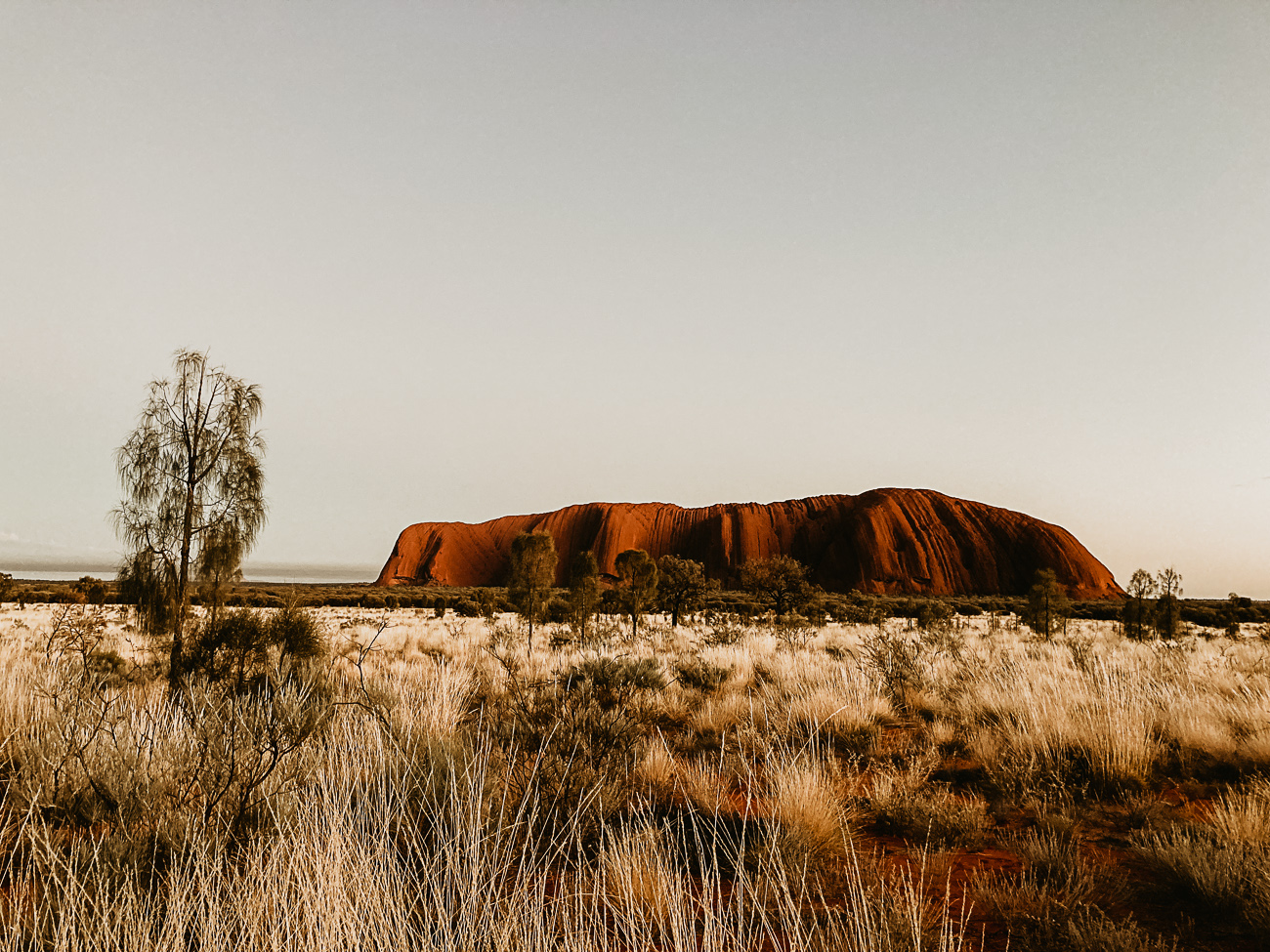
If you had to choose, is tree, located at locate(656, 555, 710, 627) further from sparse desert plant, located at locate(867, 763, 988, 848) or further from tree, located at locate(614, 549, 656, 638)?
sparse desert plant, located at locate(867, 763, 988, 848)

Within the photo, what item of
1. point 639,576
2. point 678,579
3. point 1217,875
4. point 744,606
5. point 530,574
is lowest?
point 744,606

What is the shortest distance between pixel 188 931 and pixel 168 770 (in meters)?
1.33

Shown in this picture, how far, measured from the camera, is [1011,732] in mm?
6078

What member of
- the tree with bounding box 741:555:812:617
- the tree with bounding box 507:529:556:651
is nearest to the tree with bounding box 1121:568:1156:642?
the tree with bounding box 741:555:812:617

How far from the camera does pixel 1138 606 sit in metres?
21.6

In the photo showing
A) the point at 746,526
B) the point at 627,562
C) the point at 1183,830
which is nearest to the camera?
the point at 1183,830

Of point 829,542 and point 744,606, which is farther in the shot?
point 829,542

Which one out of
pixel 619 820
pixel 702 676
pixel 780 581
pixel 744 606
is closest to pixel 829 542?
pixel 744 606

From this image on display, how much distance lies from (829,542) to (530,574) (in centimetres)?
6388

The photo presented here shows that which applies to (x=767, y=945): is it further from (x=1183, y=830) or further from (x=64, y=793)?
(x=64, y=793)

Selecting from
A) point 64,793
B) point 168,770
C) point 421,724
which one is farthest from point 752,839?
point 64,793

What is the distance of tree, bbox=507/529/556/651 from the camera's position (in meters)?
21.7

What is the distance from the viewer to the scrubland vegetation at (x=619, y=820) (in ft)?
8.16

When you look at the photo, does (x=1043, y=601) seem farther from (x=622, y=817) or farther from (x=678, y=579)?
(x=622, y=817)
